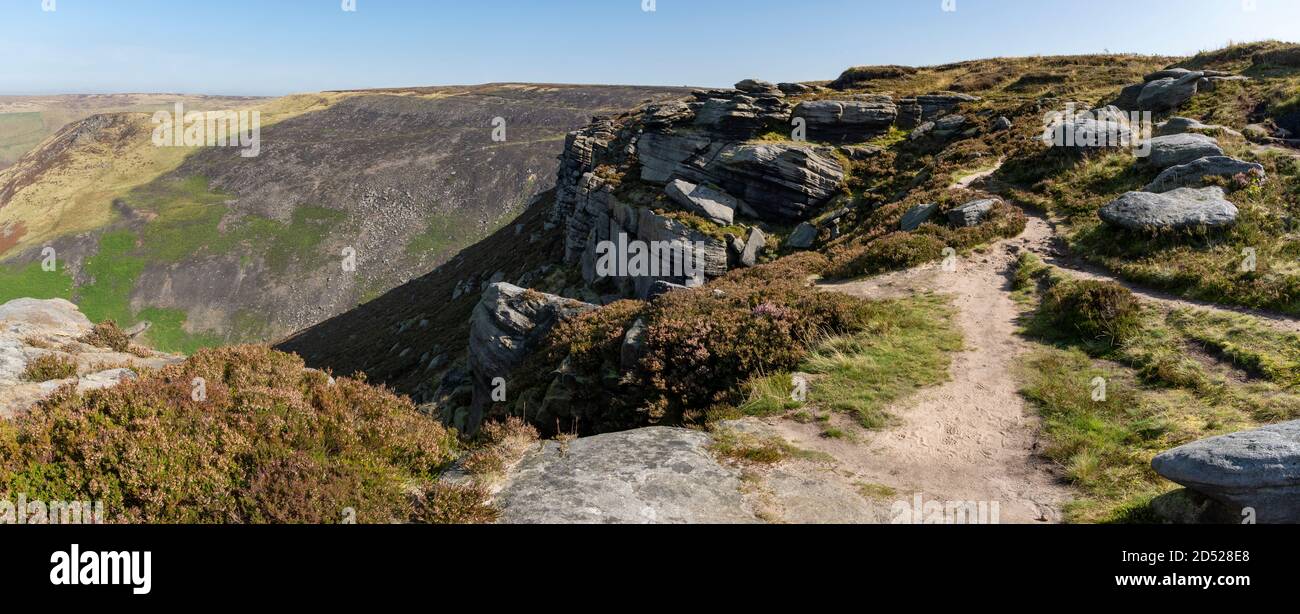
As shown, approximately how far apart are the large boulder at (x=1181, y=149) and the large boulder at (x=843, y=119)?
17.2 meters

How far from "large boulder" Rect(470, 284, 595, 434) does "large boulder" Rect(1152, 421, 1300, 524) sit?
1587 cm

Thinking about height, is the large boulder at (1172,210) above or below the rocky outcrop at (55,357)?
above

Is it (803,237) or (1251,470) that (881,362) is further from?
(803,237)

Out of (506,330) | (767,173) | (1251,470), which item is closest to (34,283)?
(506,330)

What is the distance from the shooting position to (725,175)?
34.2m

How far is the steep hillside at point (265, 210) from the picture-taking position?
74.2m

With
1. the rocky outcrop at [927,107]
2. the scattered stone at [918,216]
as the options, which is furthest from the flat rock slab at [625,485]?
the rocky outcrop at [927,107]

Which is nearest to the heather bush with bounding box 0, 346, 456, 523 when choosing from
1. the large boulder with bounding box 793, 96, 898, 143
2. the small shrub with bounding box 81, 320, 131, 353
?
the small shrub with bounding box 81, 320, 131, 353

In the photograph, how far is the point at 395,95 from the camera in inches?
6393

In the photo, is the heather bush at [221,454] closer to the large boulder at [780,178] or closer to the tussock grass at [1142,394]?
the tussock grass at [1142,394]

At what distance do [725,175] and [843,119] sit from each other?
34.1 feet

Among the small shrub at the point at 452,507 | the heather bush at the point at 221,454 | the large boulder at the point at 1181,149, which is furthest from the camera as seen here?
the large boulder at the point at 1181,149

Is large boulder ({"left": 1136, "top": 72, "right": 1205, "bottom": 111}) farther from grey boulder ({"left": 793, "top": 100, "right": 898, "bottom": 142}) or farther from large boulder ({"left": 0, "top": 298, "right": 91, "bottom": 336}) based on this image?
large boulder ({"left": 0, "top": 298, "right": 91, "bottom": 336})
